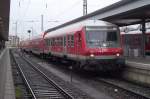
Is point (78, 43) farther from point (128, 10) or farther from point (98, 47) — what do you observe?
point (128, 10)

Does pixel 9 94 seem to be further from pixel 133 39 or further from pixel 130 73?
pixel 133 39

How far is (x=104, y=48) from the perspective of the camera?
18.2 meters

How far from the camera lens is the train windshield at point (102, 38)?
1828cm

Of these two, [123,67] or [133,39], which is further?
[133,39]

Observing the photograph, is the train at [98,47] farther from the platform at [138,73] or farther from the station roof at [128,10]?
the station roof at [128,10]

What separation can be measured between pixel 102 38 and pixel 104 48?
1.98 ft

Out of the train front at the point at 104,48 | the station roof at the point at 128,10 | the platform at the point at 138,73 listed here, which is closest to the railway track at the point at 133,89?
the platform at the point at 138,73

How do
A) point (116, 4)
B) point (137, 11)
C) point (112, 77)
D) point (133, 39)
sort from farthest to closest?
point (133, 39)
point (116, 4)
point (137, 11)
point (112, 77)

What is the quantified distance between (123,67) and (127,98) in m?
5.65

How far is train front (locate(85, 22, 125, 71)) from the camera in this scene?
17.9 metres

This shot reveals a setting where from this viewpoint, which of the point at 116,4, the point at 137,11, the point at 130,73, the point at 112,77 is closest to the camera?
the point at 130,73

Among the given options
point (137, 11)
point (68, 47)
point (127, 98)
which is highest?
point (137, 11)

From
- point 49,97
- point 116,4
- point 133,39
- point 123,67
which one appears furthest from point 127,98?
point 133,39

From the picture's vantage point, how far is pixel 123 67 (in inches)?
731
